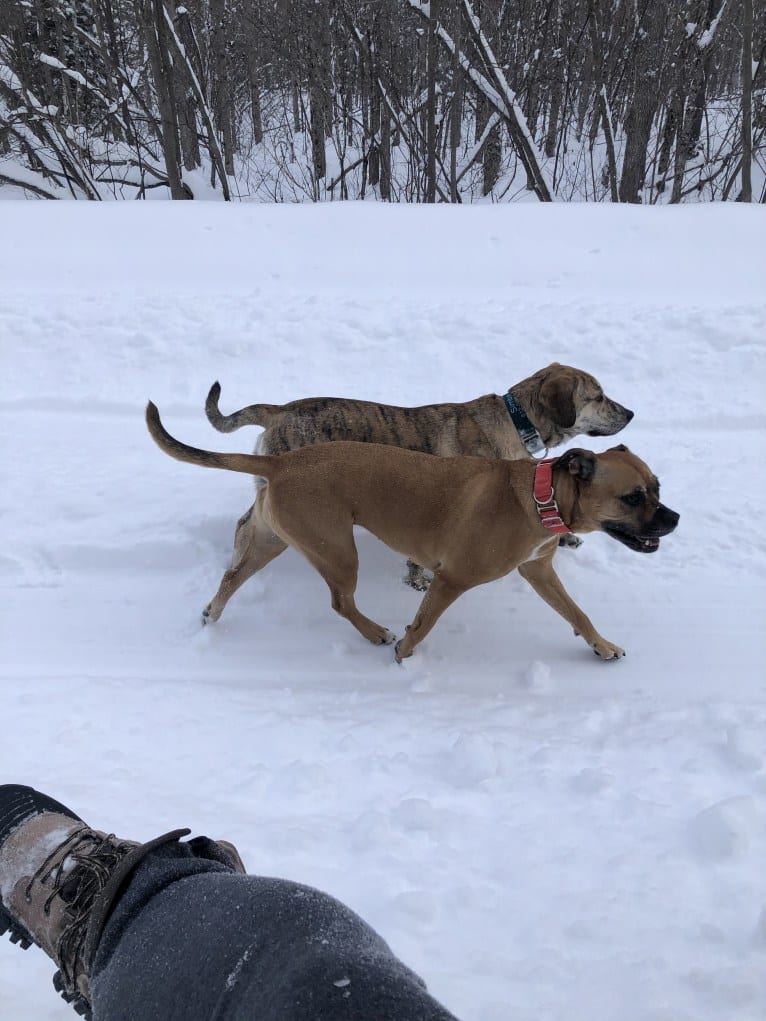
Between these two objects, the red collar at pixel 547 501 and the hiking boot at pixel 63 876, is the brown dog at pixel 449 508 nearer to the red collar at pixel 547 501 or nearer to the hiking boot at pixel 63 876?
the red collar at pixel 547 501

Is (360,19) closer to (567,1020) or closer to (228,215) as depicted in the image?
(228,215)

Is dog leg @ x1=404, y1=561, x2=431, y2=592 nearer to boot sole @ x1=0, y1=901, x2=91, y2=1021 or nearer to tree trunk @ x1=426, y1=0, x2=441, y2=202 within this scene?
boot sole @ x1=0, y1=901, x2=91, y2=1021

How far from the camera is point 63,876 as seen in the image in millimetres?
1965

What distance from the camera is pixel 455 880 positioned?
7.28 ft

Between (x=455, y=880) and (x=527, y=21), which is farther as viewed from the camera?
(x=527, y=21)

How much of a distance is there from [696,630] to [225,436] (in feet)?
11.8

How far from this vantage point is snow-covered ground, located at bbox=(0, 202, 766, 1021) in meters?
2.13

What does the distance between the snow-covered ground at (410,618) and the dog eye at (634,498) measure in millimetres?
896

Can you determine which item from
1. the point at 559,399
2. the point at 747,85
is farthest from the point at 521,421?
the point at 747,85

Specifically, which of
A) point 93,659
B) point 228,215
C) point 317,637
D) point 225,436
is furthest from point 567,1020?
point 228,215

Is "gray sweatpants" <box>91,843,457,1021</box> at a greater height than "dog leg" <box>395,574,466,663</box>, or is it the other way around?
"gray sweatpants" <box>91,843,457,1021</box>

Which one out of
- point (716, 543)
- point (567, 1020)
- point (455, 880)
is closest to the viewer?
point (567, 1020)

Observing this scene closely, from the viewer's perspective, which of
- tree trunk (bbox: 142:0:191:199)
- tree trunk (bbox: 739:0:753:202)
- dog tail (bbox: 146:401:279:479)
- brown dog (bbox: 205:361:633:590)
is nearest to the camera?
dog tail (bbox: 146:401:279:479)

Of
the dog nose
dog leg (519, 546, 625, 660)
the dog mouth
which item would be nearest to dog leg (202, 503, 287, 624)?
dog leg (519, 546, 625, 660)
